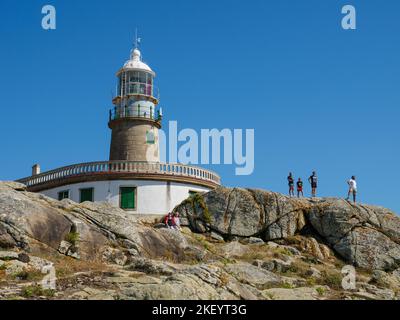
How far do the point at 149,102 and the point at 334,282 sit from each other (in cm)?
2667

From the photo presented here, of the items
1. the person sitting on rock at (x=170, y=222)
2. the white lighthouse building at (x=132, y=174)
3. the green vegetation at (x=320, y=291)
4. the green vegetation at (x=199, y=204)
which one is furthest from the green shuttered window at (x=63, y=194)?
the green vegetation at (x=320, y=291)

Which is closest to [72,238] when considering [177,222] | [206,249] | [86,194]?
[206,249]

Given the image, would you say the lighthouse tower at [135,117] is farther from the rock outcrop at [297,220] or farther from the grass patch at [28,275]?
the grass patch at [28,275]

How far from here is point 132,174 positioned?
136 ft

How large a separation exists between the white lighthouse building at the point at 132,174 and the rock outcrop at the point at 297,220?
14.0 feet

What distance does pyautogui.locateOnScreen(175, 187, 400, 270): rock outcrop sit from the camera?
34.4 meters

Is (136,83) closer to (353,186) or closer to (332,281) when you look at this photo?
(353,186)

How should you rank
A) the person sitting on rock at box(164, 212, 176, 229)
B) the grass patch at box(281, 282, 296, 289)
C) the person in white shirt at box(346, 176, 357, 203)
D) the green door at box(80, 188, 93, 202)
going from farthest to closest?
the green door at box(80, 188, 93, 202), the person in white shirt at box(346, 176, 357, 203), the person sitting on rock at box(164, 212, 176, 229), the grass patch at box(281, 282, 296, 289)

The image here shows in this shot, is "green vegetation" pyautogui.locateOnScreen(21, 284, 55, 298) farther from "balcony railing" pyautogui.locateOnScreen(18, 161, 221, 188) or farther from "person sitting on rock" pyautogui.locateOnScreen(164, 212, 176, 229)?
"balcony railing" pyautogui.locateOnScreen(18, 161, 221, 188)

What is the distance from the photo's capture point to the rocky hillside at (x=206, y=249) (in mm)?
17484

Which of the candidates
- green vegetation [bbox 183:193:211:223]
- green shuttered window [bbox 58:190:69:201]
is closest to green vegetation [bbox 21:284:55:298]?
Answer: green vegetation [bbox 183:193:211:223]

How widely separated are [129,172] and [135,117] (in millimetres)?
6954
